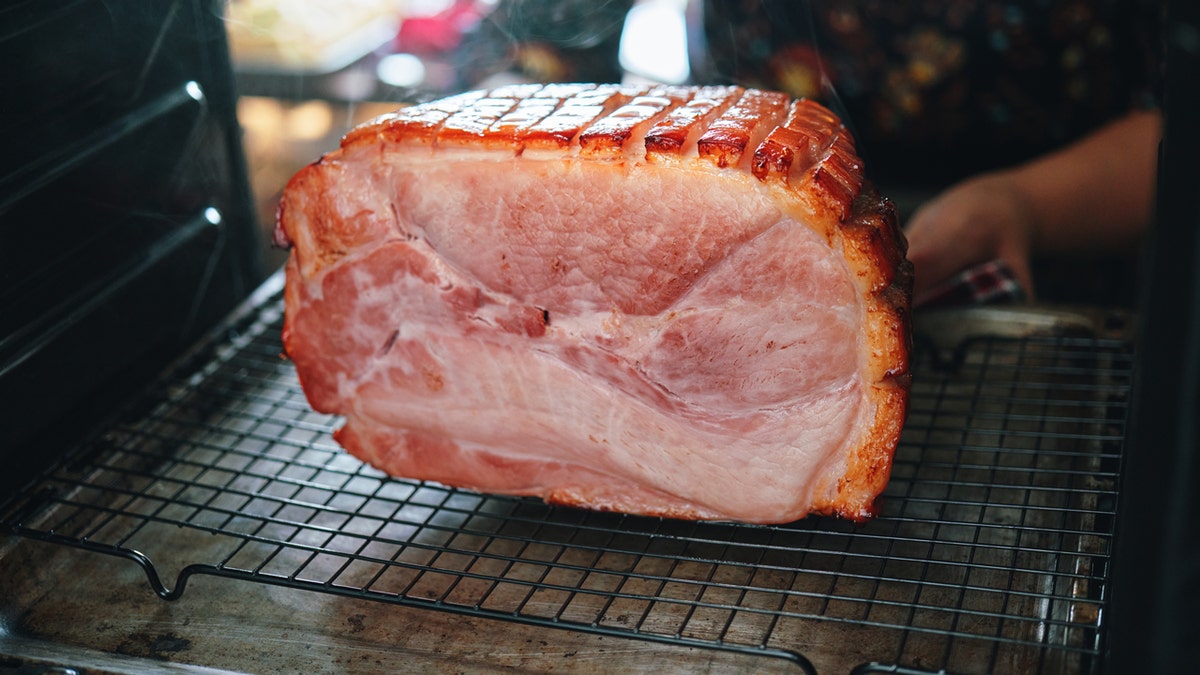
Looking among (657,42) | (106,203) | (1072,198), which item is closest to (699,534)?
(106,203)

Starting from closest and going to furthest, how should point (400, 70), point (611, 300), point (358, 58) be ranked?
point (611, 300) → point (358, 58) → point (400, 70)

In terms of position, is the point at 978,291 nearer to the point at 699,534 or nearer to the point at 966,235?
the point at 966,235

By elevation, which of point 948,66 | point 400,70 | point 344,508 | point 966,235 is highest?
point 948,66

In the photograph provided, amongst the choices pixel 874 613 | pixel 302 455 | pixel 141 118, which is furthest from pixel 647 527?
pixel 141 118

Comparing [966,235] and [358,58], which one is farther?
[358,58]

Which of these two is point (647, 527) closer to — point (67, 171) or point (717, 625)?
point (717, 625)

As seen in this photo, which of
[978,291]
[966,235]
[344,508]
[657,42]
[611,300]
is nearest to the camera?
[611,300]

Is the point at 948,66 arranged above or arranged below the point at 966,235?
above
